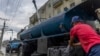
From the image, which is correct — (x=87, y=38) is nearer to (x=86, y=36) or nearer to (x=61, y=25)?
(x=86, y=36)

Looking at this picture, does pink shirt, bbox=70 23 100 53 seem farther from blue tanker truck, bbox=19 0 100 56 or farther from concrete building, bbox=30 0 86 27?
concrete building, bbox=30 0 86 27

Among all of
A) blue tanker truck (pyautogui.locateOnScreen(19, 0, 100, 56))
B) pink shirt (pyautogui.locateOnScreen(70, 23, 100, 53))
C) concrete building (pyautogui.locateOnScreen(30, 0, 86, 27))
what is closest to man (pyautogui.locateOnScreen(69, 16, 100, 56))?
pink shirt (pyautogui.locateOnScreen(70, 23, 100, 53))

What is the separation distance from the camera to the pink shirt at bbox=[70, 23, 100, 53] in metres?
6.42

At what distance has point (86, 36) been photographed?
6543 mm

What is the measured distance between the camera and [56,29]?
33.4 ft

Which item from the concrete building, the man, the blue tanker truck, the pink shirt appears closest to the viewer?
the man

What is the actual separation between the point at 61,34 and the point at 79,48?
2.00 m

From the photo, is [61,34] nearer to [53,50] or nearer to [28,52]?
[53,50]

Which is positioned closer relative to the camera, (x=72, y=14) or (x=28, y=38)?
(x=72, y=14)

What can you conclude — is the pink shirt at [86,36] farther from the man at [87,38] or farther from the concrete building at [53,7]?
the concrete building at [53,7]

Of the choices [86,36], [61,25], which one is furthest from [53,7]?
[86,36]

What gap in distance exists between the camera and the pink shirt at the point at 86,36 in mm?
6420

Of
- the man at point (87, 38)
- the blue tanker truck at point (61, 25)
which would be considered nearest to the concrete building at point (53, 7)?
the blue tanker truck at point (61, 25)

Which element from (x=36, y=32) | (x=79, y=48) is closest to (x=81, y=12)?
(x=79, y=48)
